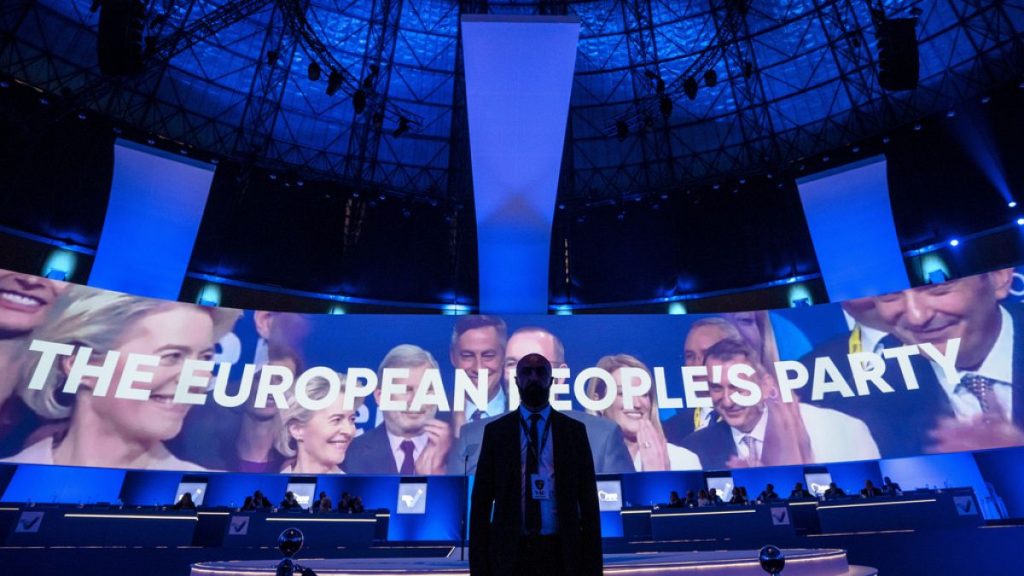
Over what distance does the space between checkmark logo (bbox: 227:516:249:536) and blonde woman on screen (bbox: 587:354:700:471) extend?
1046 centimetres

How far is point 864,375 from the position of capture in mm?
17797

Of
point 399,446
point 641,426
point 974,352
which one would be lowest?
point 399,446

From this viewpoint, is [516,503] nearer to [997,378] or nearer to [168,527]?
[168,527]

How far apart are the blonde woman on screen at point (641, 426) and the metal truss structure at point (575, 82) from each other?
30.0 ft

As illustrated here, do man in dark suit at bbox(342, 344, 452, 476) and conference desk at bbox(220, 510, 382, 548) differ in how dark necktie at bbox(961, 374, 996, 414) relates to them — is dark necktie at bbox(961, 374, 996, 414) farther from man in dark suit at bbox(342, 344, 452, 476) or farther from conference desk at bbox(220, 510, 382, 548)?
conference desk at bbox(220, 510, 382, 548)

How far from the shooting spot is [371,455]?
1762 centimetres

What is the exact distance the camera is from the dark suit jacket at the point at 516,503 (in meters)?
2.80

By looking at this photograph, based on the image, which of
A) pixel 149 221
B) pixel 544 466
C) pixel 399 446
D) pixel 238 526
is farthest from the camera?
pixel 149 221

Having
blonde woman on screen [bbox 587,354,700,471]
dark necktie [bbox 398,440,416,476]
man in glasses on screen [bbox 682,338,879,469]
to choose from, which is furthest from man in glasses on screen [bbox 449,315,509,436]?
man in glasses on screen [bbox 682,338,879,469]

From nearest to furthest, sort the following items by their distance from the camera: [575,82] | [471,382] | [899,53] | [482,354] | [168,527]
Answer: [168,527] < [899,53] < [471,382] < [482,354] < [575,82]

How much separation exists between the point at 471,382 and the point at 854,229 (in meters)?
16.1

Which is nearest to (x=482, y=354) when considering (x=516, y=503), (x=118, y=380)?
(x=118, y=380)

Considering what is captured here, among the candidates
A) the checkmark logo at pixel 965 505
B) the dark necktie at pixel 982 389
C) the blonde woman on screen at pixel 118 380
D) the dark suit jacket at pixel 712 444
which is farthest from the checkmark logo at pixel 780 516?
the blonde woman on screen at pixel 118 380

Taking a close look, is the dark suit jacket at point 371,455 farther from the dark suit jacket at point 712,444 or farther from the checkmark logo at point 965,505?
the checkmark logo at point 965,505
